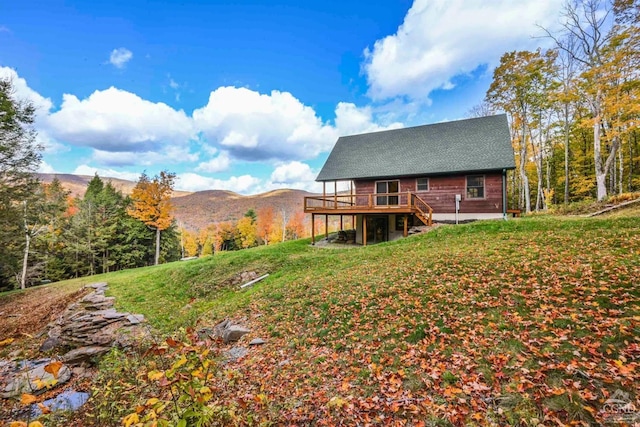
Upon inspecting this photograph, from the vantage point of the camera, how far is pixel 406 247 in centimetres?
1168

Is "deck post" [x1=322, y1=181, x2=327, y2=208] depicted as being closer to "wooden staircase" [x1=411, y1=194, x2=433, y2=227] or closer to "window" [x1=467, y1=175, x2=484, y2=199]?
"wooden staircase" [x1=411, y1=194, x2=433, y2=227]

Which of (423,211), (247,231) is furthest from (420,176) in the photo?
(247,231)

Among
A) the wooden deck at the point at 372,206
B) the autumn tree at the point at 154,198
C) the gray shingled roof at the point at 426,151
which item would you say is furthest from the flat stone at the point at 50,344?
the autumn tree at the point at 154,198

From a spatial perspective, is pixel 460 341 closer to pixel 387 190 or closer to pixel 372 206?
pixel 372 206

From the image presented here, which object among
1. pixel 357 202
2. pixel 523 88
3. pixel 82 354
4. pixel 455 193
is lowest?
pixel 82 354

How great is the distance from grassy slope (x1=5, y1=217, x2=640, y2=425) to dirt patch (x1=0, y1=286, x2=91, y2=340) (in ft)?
12.0

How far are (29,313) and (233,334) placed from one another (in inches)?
471

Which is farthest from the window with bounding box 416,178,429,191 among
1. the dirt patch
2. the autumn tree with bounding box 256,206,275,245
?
the autumn tree with bounding box 256,206,275,245

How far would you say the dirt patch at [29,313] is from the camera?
10.0 meters

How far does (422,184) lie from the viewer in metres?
17.0

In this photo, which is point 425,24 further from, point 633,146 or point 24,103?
point 633,146

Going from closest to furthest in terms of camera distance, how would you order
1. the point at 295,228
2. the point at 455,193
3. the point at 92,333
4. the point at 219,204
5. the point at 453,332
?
the point at 453,332 < the point at 92,333 < the point at 455,193 < the point at 295,228 < the point at 219,204

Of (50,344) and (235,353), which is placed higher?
(235,353)

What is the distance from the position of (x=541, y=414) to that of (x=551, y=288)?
3.52 metres
